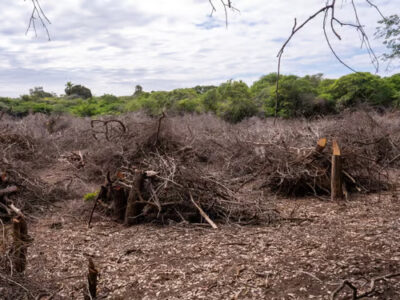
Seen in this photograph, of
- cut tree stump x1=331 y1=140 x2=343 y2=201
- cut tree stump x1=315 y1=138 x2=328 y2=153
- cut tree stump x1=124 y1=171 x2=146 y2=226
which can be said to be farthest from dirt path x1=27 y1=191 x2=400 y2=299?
cut tree stump x1=315 y1=138 x2=328 y2=153

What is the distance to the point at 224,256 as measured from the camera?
4.61 meters

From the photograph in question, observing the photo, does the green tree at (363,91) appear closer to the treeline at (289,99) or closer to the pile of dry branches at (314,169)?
the treeline at (289,99)

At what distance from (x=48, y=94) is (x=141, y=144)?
28654 millimetres

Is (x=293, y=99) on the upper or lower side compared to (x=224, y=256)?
upper

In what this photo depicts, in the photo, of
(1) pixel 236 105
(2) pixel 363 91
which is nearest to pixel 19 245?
(1) pixel 236 105

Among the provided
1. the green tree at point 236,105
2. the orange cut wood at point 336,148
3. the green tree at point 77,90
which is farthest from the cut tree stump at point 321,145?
the green tree at point 77,90

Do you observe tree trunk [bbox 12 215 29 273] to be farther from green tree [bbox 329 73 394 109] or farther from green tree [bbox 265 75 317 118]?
green tree [bbox 329 73 394 109]

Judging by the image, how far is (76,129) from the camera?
47.7ft

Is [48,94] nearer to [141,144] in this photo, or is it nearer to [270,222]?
[141,144]

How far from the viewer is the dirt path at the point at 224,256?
3811mm

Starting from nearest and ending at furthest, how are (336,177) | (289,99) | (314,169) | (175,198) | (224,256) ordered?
(224,256), (175,198), (336,177), (314,169), (289,99)

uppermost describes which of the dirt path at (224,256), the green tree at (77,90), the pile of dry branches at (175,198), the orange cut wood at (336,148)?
the green tree at (77,90)

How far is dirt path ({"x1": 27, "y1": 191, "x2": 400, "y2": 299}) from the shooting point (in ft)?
12.5

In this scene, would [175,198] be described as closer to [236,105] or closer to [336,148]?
[336,148]
